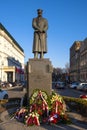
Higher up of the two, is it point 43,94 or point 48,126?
point 43,94

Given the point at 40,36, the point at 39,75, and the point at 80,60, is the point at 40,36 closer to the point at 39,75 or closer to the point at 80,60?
the point at 39,75

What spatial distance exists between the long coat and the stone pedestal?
1.03 m

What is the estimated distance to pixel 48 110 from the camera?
15.9 m

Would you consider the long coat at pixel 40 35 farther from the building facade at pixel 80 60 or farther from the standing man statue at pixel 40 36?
the building facade at pixel 80 60

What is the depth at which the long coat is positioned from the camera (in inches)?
732

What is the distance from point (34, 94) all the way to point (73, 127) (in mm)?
3340

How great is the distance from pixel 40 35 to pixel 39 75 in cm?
243

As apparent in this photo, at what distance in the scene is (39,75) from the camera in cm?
1778

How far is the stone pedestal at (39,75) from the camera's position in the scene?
1775 centimetres

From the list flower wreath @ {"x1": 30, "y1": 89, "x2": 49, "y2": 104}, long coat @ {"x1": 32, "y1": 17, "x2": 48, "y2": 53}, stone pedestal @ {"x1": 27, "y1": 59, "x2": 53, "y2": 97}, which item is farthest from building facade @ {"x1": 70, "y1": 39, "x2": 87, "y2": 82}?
flower wreath @ {"x1": 30, "y1": 89, "x2": 49, "y2": 104}

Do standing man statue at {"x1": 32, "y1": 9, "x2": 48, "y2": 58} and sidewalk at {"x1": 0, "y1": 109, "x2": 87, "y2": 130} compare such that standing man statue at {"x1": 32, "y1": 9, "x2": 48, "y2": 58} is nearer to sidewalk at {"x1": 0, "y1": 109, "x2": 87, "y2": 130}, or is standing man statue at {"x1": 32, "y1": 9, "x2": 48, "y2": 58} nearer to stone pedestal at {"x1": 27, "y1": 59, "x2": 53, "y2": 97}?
stone pedestal at {"x1": 27, "y1": 59, "x2": 53, "y2": 97}

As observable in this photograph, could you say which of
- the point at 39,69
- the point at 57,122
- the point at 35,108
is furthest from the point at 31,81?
the point at 57,122

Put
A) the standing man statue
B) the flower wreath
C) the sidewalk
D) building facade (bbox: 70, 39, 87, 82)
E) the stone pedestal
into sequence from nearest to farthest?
the sidewalk, the flower wreath, the stone pedestal, the standing man statue, building facade (bbox: 70, 39, 87, 82)

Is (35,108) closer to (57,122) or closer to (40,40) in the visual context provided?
(57,122)
